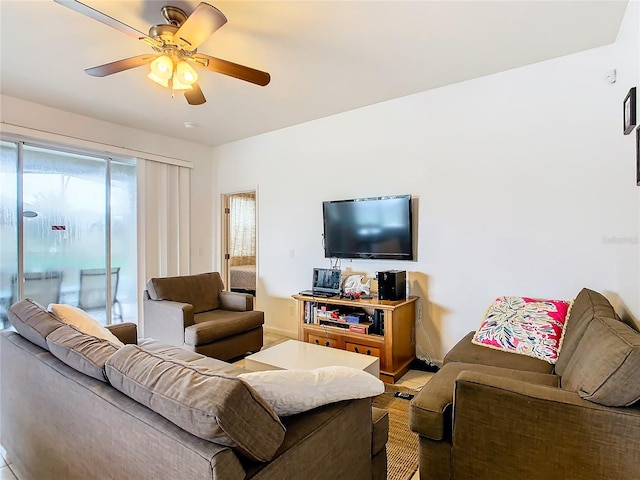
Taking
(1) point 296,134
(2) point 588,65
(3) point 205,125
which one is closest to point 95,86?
(3) point 205,125

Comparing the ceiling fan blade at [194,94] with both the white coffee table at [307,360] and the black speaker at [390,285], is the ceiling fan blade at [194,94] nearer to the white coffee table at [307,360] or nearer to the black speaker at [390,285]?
the white coffee table at [307,360]

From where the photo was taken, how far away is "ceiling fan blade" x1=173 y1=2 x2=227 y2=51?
173cm

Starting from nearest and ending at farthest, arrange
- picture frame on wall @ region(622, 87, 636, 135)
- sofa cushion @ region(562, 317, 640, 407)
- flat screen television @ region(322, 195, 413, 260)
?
1. sofa cushion @ region(562, 317, 640, 407)
2. picture frame on wall @ region(622, 87, 636, 135)
3. flat screen television @ region(322, 195, 413, 260)

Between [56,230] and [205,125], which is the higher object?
[205,125]

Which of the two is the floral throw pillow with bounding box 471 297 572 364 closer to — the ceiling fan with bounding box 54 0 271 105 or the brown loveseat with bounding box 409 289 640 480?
the brown loveseat with bounding box 409 289 640 480

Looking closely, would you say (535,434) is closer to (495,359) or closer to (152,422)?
(495,359)

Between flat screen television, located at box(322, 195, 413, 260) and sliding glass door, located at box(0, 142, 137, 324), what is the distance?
8.57ft

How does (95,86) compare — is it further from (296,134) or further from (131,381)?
(131,381)

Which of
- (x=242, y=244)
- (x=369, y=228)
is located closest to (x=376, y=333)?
(x=369, y=228)

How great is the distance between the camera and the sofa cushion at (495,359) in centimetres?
210

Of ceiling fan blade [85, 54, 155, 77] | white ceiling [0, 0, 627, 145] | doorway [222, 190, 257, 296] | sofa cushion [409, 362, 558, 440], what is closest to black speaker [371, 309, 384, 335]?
sofa cushion [409, 362, 558, 440]

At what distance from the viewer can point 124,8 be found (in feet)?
6.86

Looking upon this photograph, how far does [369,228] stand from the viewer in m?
3.62

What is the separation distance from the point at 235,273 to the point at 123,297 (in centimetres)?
192
